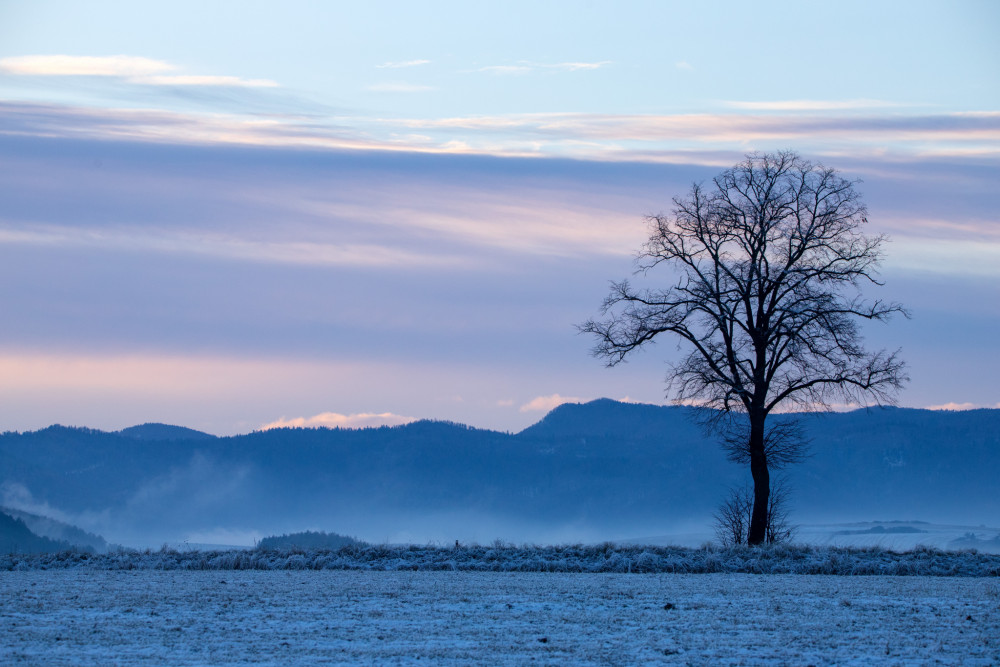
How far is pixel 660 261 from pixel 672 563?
10736mm

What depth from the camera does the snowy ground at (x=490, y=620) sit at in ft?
47.5

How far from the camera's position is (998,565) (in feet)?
85.7

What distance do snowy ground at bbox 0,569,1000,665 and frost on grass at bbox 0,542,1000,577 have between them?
7.35 ft

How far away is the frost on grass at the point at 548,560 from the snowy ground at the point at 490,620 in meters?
2.24

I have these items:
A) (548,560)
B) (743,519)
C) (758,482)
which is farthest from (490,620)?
(743,519)

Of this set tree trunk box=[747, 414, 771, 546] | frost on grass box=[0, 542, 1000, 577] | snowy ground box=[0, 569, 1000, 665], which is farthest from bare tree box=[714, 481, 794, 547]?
snowy ground box=[0, 569, 1000, 665]

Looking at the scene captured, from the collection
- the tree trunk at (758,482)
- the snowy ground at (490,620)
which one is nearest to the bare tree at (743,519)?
the tree trunk at (758,482)

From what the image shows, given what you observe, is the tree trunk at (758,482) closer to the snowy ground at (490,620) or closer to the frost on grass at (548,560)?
the frost on grass at (548,560)

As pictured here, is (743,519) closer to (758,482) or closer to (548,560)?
(758,482)

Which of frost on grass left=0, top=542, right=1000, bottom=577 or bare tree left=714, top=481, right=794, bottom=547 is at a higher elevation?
bare tree left=714, top=481, right=794, bottom=547

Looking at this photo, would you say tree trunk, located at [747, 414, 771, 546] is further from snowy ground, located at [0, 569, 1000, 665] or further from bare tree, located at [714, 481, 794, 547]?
snowy ground, located at [0, 569, 1000, 665]

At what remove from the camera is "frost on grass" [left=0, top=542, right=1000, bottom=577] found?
84.4 feet

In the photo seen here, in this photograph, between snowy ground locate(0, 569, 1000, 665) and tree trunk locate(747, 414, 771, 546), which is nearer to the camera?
snowy ground locate(0, 569, 1000, 665)

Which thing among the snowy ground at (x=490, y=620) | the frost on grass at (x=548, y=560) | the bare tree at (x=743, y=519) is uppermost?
the bare tree at (x=743, y=519)
